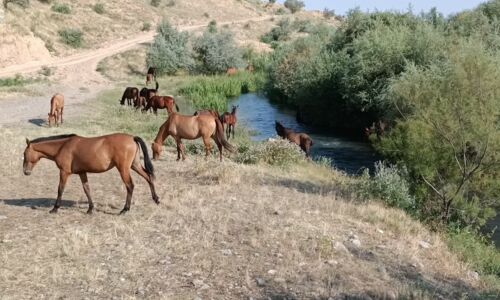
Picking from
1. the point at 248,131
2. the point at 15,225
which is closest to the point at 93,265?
the point at 15,225

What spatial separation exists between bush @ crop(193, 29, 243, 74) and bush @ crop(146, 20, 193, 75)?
1272mm

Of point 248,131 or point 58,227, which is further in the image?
point 248,131

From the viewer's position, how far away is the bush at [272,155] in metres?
16.0

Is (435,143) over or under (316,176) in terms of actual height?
over

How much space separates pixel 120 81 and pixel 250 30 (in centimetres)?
3399

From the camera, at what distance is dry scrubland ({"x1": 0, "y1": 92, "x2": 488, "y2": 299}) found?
6.75 m

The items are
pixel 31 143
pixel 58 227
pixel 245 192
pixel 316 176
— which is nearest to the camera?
pixel 58 227

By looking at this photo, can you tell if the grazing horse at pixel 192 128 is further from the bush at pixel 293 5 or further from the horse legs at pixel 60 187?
the bush at pixel 293 5

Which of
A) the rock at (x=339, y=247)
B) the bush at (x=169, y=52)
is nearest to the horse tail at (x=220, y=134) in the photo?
the rock at (x=339, y=247)

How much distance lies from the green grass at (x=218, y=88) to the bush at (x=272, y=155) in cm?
1357

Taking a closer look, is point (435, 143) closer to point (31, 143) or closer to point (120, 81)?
point (31, 143)

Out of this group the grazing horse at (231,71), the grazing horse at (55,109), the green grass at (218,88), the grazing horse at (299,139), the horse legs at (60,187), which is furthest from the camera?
the grazing horse at (231,71)

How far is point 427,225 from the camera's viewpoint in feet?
39.1

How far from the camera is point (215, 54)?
46406mm
